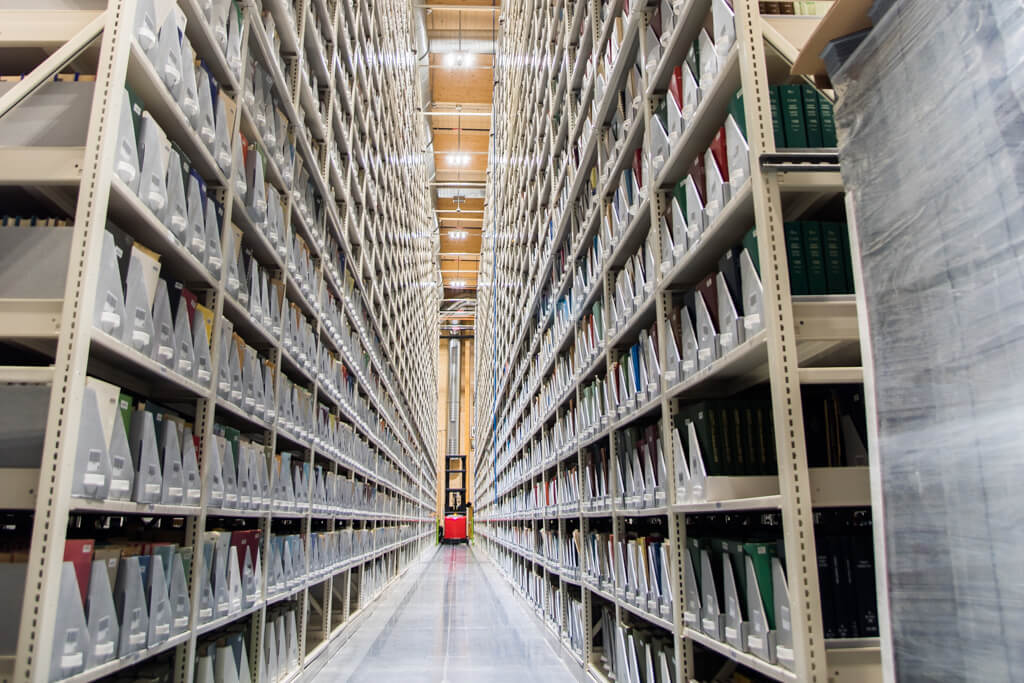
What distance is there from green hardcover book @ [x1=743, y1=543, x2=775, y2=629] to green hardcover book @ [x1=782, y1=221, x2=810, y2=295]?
78 centimetres

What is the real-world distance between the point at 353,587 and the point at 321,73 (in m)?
5.69

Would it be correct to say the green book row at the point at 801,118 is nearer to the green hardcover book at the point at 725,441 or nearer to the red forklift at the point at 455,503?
the green hardcover book at the point at 725,441

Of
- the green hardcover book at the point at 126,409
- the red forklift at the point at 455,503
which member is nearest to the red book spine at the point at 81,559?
the green hardcover book at the point at 126,409

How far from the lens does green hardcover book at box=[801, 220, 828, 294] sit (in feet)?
6.77

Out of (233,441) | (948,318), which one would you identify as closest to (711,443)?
(948,318)

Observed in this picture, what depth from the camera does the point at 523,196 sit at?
8.91 m

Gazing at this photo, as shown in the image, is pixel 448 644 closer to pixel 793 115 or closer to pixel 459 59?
pixel 793 115

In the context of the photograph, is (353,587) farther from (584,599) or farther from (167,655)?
(167,655)

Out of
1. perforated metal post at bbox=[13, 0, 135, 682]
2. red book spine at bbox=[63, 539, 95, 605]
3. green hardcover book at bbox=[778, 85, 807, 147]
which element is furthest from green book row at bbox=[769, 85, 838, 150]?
red book spine at bbox=[63, 539, 95, 605]

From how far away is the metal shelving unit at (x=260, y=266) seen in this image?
1.83 meters

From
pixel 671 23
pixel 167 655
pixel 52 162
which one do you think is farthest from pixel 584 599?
pixel 52 162

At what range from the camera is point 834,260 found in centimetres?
207

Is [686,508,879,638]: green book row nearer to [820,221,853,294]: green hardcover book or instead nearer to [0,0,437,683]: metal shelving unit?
[820,221,853,294]: green hardcover book

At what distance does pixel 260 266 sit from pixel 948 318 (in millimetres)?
3638
